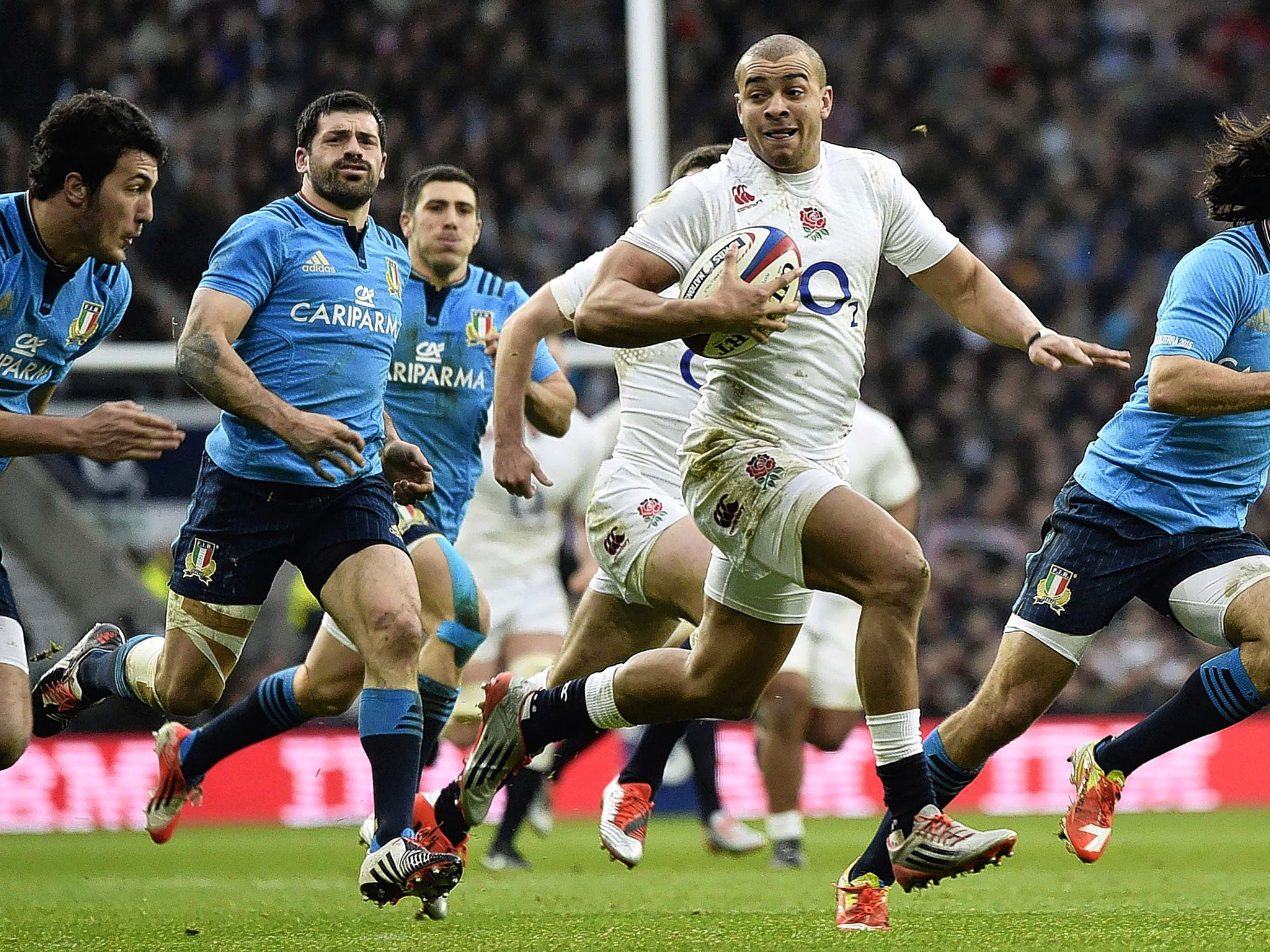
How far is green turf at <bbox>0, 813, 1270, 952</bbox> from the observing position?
5.06 m

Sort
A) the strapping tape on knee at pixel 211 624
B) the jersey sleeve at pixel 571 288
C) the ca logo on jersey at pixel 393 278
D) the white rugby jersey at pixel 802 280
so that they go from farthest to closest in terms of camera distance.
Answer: the jersey sleeve at pixel 571 288 → the ca logo on jersey at pixel 393 278 → the strapping tape on knee at pixel 211 624 → the white rugby jersey at pixel 802 280

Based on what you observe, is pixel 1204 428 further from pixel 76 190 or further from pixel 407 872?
pixel 76 190

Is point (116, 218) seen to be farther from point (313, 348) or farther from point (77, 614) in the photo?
point (77, 614)

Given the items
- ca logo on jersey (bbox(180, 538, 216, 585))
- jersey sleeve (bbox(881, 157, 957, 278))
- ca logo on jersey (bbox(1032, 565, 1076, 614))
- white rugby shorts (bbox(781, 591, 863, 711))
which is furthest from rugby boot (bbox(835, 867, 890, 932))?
white rugby shorts (bbox(781, 591, 863, 711))

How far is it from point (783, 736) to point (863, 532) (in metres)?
3.97

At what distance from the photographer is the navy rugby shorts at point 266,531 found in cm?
600

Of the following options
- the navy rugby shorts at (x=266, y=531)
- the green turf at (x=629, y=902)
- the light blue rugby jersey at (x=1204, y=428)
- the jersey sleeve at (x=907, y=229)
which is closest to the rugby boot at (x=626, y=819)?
the green turf at (x=629, y=902)

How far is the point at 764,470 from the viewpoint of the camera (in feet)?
16.9

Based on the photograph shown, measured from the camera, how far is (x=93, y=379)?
14.2m

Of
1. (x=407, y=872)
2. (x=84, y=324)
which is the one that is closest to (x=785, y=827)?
(x=407, y=872)

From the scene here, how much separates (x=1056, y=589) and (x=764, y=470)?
1.33 meters

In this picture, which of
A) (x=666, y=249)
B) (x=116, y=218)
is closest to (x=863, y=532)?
(x=666, y=249)

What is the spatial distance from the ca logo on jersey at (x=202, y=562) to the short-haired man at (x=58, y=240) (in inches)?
25.1

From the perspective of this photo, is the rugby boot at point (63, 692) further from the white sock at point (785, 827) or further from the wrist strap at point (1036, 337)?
the wrist strap at point (1036, 337)
